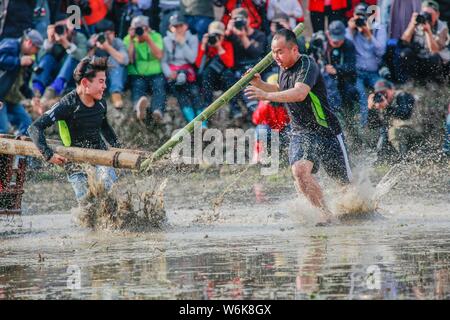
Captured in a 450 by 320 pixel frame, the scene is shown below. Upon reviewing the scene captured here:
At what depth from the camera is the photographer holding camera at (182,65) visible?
1780cm

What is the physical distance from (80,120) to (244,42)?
5.39 meters

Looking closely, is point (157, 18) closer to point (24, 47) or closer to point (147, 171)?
point (24, 47)

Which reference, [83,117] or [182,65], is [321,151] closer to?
[83,117]

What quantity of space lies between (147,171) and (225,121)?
5725 millimetres

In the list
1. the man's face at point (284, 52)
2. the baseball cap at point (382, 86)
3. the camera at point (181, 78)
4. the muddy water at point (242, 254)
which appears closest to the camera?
the muddy water at point (242, 254)

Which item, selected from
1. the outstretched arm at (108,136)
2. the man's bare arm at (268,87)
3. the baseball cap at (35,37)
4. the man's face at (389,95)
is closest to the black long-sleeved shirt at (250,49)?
the man's face at (389,95)

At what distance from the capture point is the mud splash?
12.4 meters

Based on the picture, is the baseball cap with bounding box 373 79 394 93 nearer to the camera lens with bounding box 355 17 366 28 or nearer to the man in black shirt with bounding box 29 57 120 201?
the camera lens with bounding box 355 17 366 28

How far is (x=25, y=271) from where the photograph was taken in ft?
32.4

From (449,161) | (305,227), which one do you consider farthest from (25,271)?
(449,161)

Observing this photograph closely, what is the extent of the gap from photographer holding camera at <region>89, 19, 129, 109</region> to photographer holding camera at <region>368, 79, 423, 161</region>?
3.68 m

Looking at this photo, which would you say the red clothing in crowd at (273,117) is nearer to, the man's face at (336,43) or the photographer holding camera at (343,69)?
the photographer holding camera at (343,69)

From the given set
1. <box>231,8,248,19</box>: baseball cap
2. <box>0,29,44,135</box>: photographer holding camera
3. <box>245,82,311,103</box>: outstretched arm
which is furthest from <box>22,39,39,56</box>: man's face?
<box>245,82,311,103</box>: outstretched arm

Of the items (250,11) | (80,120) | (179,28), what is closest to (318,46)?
(250,11)
